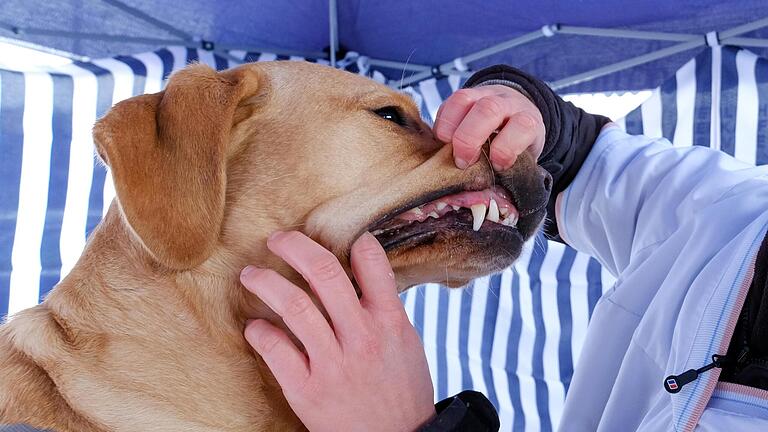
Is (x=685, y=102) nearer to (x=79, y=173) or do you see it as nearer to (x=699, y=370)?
(x=699, y=370)

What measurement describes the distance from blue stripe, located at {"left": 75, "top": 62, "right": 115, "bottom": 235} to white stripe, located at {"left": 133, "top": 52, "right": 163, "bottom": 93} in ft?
0.77

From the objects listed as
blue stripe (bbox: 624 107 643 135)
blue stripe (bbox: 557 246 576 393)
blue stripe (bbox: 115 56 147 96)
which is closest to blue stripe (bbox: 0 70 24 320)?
blue stripe (bbox: 115 56 147 96)

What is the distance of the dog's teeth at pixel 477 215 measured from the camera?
182 cm

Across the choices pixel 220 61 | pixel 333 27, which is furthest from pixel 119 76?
pixel 333 27

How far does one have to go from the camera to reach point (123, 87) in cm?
426

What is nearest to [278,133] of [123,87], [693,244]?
[693,244]

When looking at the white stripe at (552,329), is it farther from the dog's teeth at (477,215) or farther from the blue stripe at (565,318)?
the dog's teeth at (477,215)

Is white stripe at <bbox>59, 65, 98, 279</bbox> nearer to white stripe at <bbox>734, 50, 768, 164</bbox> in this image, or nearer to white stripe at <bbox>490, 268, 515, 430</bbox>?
white stripe at <bbox>490, 268, 515, 430</bbox>

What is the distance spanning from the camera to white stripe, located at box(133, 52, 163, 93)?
171 inches

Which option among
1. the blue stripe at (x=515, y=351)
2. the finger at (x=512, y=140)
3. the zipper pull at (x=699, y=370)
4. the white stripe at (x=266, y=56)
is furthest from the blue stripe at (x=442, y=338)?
the zipper pull at (x=699, y=370)

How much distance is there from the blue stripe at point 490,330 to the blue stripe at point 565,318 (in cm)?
47

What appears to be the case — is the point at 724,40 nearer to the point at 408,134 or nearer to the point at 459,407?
the point at 408,134

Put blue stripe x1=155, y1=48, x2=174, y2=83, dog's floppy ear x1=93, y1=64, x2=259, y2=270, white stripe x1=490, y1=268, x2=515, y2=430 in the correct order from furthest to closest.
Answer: white stripe x1=490, y1=268, x2=515, y2=430 → blue stripe x1=155, y1=48, x2=174, y2=83 → dog's floppy ear x1=93, y1=64, x2=259, y2=270

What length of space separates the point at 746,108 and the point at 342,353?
326cm
